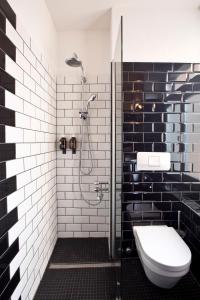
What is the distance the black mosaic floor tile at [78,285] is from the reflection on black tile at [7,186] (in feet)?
3.59

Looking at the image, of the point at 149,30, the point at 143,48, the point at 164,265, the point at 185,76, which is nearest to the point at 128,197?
the point at 164,265

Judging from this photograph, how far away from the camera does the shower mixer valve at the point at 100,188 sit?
8.07 feet

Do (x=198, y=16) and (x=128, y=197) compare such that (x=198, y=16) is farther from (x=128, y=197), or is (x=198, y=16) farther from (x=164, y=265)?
(x=164, y=265)

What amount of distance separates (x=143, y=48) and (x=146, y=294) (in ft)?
7.50

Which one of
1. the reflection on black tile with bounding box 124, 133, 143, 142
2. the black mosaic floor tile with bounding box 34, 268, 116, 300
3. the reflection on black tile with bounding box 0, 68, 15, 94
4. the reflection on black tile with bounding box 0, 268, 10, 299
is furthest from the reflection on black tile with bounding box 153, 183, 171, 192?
the reflection on black tile with bounding box 0, 68, 15, 94

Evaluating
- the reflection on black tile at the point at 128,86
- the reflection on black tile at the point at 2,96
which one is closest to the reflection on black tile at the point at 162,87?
the reflection on black tile at the point at 128,86

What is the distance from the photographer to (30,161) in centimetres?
166

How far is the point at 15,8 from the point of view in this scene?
137 cm

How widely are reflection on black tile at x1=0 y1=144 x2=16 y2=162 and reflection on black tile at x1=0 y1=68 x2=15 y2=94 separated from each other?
0.34m

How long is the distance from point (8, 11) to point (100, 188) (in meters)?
Result: 1.86

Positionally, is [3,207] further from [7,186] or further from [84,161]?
[84,161]

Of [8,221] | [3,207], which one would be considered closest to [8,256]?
[8,221]

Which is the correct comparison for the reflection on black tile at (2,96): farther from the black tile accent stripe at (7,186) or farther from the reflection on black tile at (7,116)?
the black tile accent stripe at (7,186)

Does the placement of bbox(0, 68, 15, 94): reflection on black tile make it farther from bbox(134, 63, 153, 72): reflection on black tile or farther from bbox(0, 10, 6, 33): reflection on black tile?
bbox(134, 63, 153, 72): reflection on black tile
